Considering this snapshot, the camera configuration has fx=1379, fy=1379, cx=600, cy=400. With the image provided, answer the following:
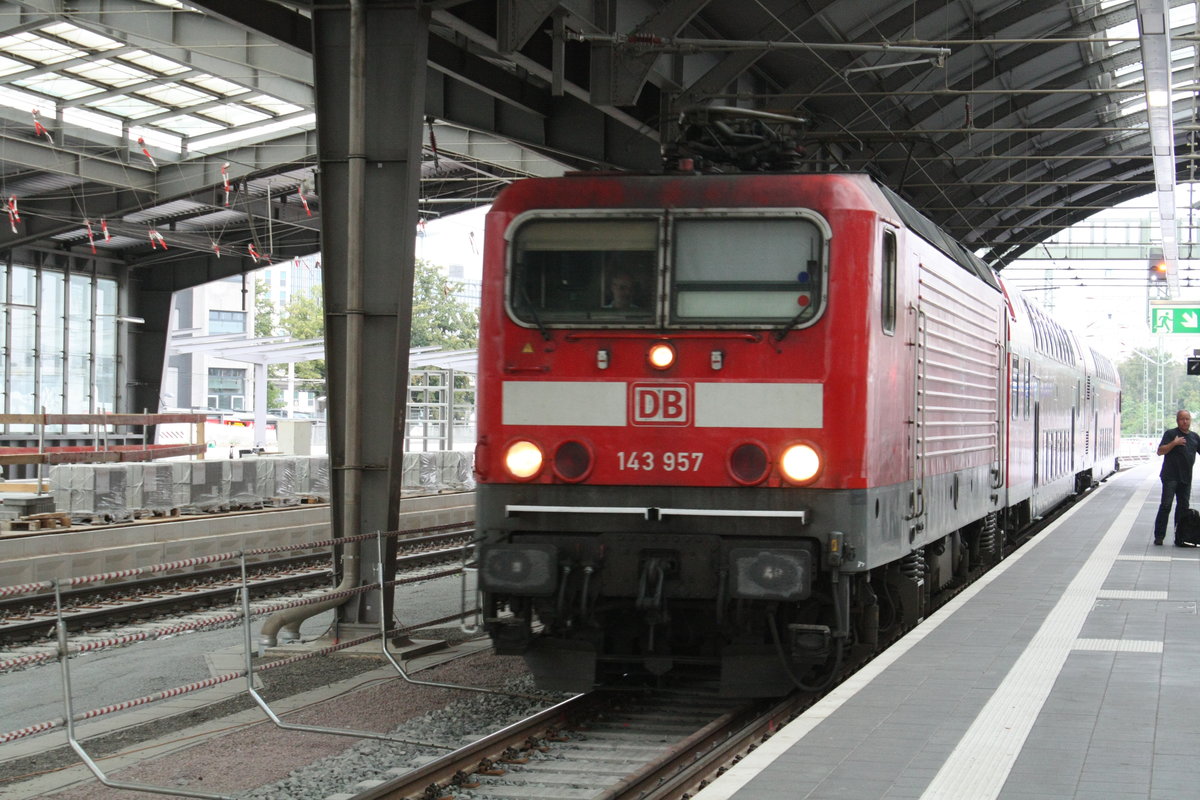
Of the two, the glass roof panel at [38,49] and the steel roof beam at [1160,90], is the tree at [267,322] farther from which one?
the steel roof beam at [1160,90]

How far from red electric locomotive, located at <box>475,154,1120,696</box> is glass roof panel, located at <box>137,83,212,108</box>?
16407 mm

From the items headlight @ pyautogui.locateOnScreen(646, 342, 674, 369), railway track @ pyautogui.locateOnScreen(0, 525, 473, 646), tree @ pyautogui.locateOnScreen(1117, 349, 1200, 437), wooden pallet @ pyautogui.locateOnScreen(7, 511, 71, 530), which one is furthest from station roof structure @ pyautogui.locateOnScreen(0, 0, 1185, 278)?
tree @ pyautogui.locateOnScreen(1117, 349, 1200, 437)

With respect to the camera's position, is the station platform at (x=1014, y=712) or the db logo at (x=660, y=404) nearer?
the station platform at (x=1014, y=712)

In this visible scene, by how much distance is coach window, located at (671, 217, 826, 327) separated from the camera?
8.62 m

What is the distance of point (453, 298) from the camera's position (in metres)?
75.0

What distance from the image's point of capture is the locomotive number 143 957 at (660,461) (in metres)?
8.62

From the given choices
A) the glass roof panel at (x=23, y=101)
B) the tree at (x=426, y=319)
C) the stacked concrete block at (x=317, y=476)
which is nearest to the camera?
the glass roof panel at (x=23, y=101)

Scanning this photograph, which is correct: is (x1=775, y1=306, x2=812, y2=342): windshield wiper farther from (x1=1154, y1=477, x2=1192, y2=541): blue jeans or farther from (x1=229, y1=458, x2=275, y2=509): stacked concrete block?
(x1=229, y1=458, x2=275, y2=509): stacked concrete block

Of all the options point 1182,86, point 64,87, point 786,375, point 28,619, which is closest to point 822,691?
point 786,375

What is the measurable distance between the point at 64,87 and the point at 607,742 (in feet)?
61.8

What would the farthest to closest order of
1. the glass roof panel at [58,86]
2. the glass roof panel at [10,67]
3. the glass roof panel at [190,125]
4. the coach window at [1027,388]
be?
the glass roof panel at [190,125]
the glass roof panel at [58,86]
the glass roof panel at [10,67]
the coach window at [1027,388]

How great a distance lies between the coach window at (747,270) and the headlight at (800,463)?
0.78 meters

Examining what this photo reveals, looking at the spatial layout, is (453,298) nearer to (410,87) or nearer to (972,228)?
(972,228)

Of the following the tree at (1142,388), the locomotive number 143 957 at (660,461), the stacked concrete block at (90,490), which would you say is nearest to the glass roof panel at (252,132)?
the stacked concrete block at (90,490)
